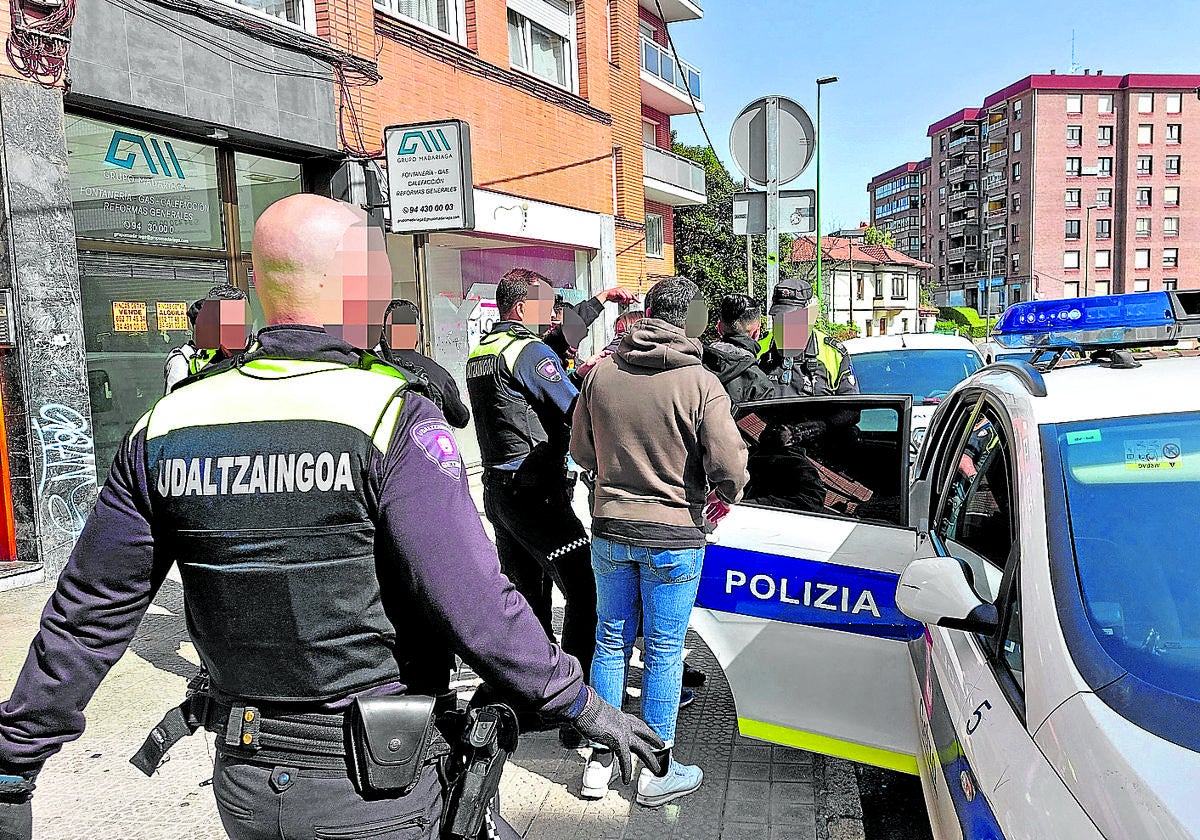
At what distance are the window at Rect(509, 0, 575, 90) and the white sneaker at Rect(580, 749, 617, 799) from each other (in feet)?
37.8

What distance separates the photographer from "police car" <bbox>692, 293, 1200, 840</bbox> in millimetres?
1769

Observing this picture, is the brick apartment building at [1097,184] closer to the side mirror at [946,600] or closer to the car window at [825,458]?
the car window at [825,458]

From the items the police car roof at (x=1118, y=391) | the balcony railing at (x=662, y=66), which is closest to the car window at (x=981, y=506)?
the police car roof at (x=1118, y=391)

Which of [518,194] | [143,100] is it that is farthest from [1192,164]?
[143,100]

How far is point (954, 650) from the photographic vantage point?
2.49 meters

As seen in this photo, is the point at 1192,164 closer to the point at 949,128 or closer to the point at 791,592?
the point at 949,128

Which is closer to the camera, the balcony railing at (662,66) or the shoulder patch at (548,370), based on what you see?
the shoulder patch at (548,370)

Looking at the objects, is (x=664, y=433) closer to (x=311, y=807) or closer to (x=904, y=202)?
(x=311, y=807)

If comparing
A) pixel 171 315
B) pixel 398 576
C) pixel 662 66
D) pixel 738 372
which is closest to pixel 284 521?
pixel 398 576

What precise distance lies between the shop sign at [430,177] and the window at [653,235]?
690 inches

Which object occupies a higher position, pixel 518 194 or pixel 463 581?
pixel 518 194

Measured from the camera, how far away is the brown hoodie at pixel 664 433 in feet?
10.9

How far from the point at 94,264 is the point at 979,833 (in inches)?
310

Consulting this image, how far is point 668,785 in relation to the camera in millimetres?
3547
